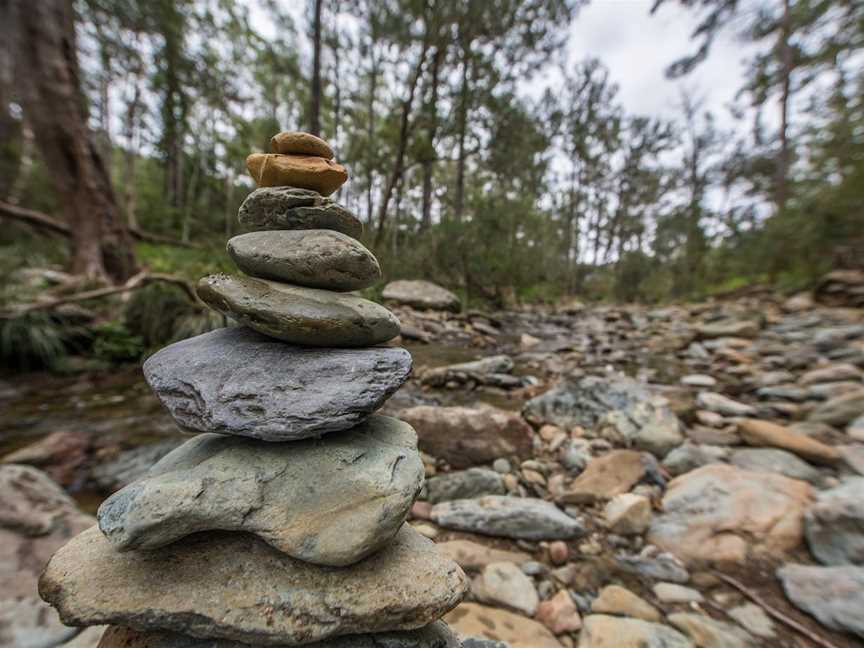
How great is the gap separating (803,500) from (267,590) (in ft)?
10.0

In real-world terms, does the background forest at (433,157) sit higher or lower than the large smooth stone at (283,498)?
higher

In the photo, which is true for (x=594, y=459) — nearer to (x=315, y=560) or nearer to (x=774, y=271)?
(x=315, y=560)

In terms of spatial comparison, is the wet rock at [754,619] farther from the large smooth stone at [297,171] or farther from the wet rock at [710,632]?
the large smooth stone at [297,171]

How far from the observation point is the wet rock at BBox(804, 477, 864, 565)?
189 cm

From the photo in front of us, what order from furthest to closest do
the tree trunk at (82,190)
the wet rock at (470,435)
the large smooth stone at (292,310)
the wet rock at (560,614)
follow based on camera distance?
the tree trunk at (82,190)
the wet rock at (470,435)
the wet rock at (560,614)
the large smooth stone at (292,310)

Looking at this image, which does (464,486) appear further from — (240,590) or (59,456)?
(59,456)

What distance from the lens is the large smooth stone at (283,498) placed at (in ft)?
3.41

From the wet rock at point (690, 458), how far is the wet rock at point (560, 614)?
1708 millimetres

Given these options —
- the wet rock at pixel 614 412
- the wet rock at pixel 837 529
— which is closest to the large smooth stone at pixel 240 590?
the wet rock at pixel 837 529

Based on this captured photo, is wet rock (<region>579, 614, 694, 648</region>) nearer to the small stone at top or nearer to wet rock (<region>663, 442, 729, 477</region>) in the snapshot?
wet rock (<region>663, 442, 729, 477</region>)

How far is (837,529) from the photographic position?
1958mm

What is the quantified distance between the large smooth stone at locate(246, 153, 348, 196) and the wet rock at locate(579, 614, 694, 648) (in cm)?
237

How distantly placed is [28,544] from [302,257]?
222 centimetres

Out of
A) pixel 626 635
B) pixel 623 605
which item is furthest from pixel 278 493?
pixel 623 605
